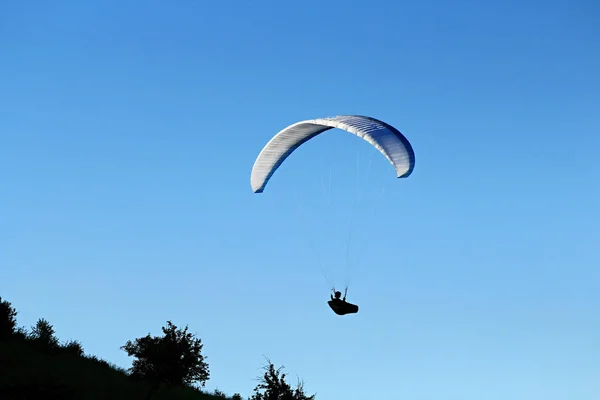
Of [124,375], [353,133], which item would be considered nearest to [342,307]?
[353,133]

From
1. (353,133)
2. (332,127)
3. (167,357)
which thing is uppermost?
(332,127)

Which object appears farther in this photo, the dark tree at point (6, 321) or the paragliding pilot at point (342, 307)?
the dark tree at point (6, 321)

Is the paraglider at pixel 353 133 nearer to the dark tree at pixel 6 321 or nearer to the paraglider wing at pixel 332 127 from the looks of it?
the paraglider wing at pixel 332 127

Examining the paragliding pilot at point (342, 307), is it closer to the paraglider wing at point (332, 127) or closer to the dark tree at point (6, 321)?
the paraglider wing at point (332, 127)

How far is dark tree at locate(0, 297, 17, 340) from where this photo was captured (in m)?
53.6

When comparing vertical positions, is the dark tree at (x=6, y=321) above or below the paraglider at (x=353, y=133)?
below

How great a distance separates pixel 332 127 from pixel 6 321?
31202 mm

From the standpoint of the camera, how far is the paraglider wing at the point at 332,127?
36.2 m

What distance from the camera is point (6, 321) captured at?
54.3 metres

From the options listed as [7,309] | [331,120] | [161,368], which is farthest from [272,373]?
[7,309]

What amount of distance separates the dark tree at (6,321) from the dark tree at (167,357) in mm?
14556

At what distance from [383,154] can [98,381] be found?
81.1 feet

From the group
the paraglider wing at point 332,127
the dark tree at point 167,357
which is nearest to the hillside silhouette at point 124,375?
the dark tree at point 167,357

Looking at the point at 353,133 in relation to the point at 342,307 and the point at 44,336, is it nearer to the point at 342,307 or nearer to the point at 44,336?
the point at 342,307
